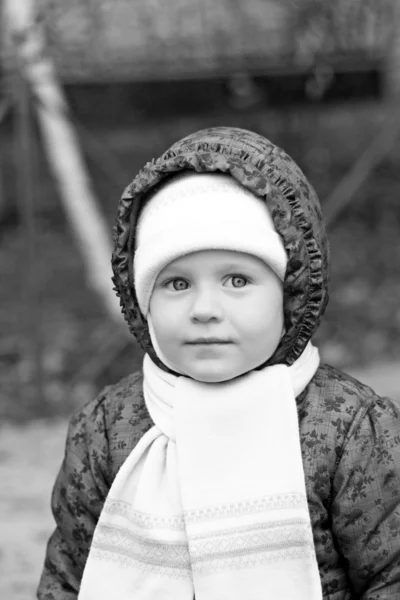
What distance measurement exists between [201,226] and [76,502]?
2.27ft

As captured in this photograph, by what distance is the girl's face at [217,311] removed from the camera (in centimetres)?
218

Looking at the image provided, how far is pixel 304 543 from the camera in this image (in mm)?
2209

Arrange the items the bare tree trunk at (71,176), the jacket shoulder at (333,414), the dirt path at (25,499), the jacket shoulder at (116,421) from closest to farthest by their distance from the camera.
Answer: the jacket shoulder at (333,414) < the jacket shoulder at (116,421) < the dirt path at (25,499) < the bare tree trunk at (71,176)

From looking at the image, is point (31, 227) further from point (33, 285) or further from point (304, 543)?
point (304, 543)

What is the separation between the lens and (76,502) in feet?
8.03

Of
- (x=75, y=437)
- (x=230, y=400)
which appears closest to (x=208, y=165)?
(x=230, y=400)

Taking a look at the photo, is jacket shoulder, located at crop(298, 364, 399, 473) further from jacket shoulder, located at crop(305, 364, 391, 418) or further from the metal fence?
the metal fence

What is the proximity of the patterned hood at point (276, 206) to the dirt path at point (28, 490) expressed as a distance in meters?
1.43

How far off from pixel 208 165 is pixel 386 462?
0.68 metres

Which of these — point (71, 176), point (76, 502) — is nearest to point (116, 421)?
point (76, 502)

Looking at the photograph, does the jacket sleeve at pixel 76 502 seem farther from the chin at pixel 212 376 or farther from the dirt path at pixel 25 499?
the dirt path at pixel 25 499

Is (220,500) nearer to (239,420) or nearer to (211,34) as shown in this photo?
(239,420)

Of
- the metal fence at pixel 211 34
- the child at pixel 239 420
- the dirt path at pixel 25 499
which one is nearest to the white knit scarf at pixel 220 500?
the child at pixel 239 420

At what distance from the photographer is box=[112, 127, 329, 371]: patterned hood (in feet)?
7.26
